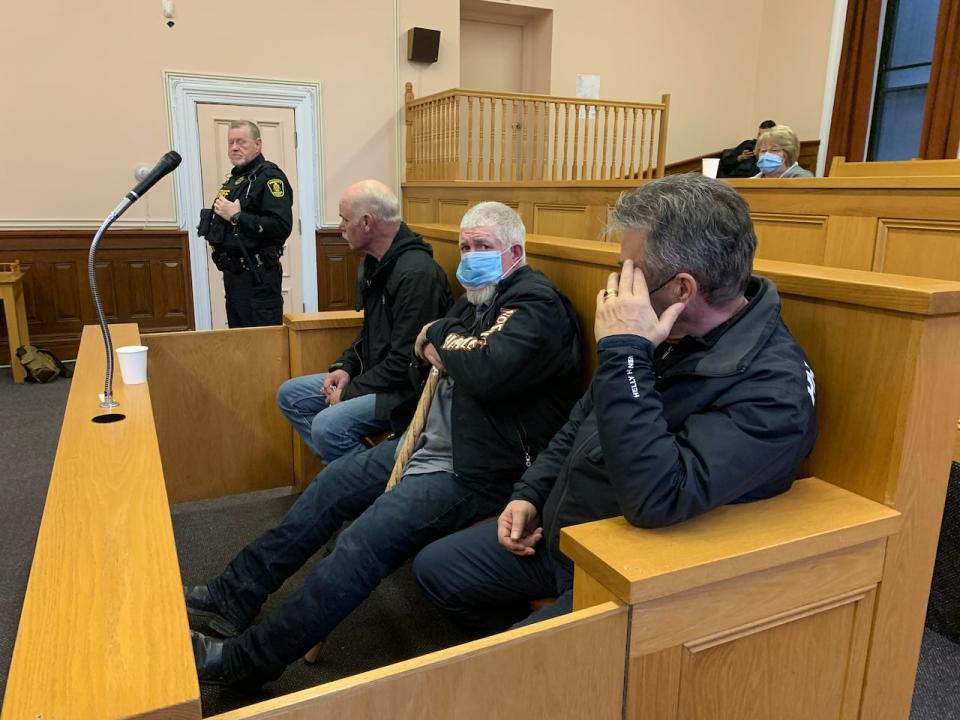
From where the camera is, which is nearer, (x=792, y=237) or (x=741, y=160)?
(x=792, y=237)

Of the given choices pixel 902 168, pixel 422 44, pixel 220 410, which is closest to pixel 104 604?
pixel 220 410

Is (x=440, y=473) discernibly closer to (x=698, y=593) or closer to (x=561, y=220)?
(x=698, y=593)

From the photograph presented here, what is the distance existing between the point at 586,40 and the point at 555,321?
18.1ft

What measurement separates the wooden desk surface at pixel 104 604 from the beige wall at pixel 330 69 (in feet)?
14.1

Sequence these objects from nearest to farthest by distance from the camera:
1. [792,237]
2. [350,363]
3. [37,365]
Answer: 1. [350,363]
2. [792,237]
3. [37,365]

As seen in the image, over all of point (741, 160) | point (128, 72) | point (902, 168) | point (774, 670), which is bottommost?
point (774, 670)

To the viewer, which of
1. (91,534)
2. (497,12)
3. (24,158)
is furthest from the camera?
(497,12)

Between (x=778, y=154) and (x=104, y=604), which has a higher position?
(x=778, y=154)

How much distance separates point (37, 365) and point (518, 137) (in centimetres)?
378

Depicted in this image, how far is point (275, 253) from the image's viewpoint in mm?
3658

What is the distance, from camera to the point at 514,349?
1.60 m

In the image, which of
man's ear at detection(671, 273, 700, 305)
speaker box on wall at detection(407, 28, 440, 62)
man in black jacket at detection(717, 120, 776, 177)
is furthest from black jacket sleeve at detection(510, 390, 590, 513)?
speaker box on wall at detection(407, 28, 440, 62)

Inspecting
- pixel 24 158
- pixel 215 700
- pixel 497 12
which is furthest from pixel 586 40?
pixel 215 700

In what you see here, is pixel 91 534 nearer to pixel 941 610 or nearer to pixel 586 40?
pixel 941 610
